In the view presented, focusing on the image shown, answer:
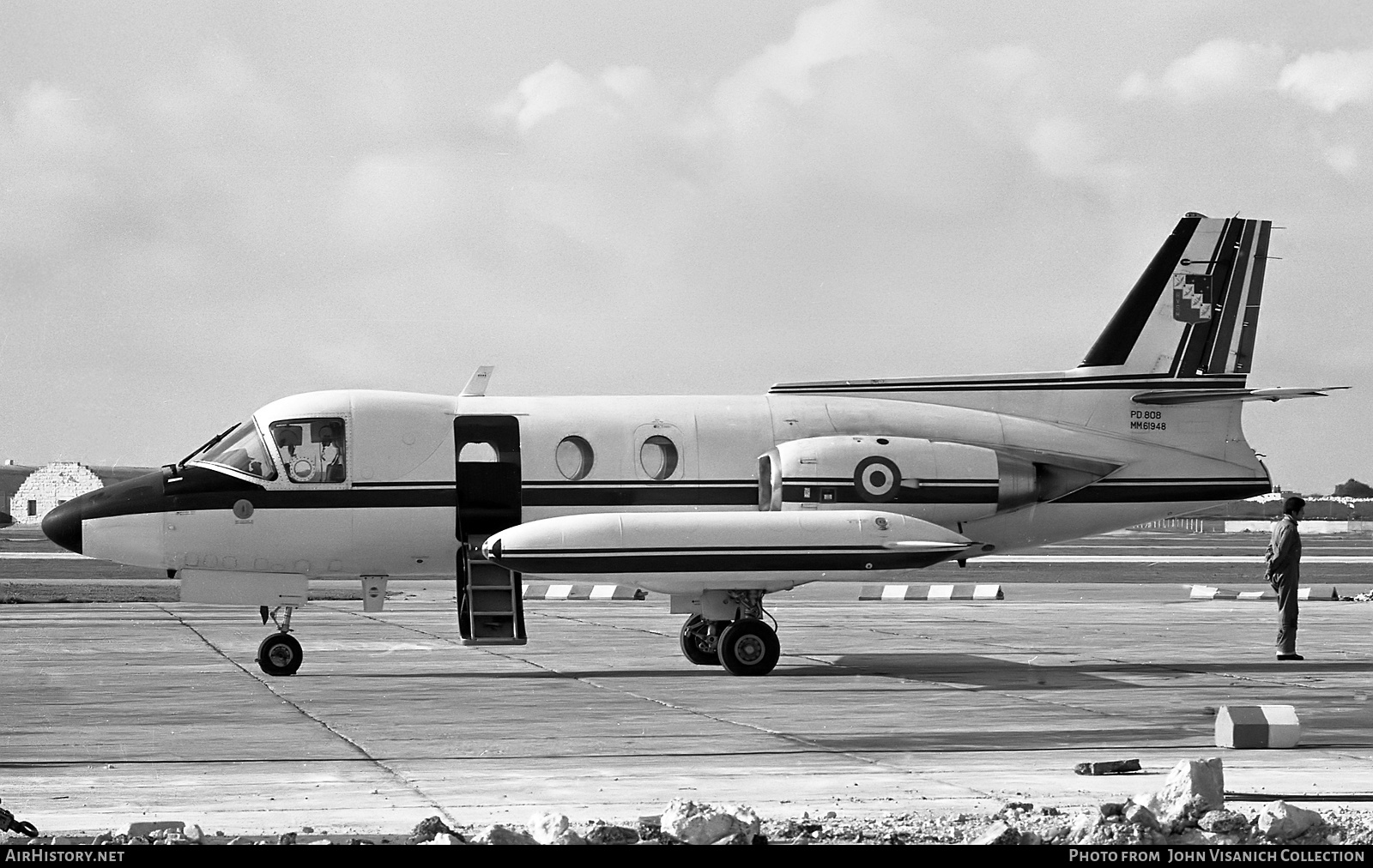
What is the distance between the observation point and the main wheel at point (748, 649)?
59.7 ft

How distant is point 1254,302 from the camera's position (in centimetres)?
2155

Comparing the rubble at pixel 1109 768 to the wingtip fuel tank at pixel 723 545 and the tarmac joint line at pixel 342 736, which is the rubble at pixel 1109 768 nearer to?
the tarmac joint line at pixel 342 736

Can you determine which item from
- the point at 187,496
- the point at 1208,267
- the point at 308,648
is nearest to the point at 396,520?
the point at 187,496

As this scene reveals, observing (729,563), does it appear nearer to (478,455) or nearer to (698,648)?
(698,648)

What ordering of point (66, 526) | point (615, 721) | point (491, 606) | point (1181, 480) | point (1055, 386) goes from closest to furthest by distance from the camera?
point (615, 721) → point (491, 606) → point (66, 526) → point (1181, 480) → point (1055, 386)

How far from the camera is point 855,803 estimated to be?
949 cm

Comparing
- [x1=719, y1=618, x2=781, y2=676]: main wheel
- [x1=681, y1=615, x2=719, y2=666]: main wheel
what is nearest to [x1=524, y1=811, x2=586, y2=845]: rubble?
[x1=719, y1=618, x2=781, y2=676]: main wheel

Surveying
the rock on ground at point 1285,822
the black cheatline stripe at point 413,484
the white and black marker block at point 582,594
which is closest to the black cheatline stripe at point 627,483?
the black cheatline stripe at point 413,484

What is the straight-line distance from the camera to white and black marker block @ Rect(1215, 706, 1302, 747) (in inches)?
470

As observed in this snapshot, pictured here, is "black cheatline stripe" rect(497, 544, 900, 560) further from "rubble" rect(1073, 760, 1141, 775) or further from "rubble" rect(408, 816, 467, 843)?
"rubble" rect(408, 816, 467, 843)

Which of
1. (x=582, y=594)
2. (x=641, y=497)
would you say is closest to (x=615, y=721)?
(x=641, y=497)

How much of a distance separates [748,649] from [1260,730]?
7.24 m

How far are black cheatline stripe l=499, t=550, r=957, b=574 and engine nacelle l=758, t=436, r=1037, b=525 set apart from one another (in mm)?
1299
